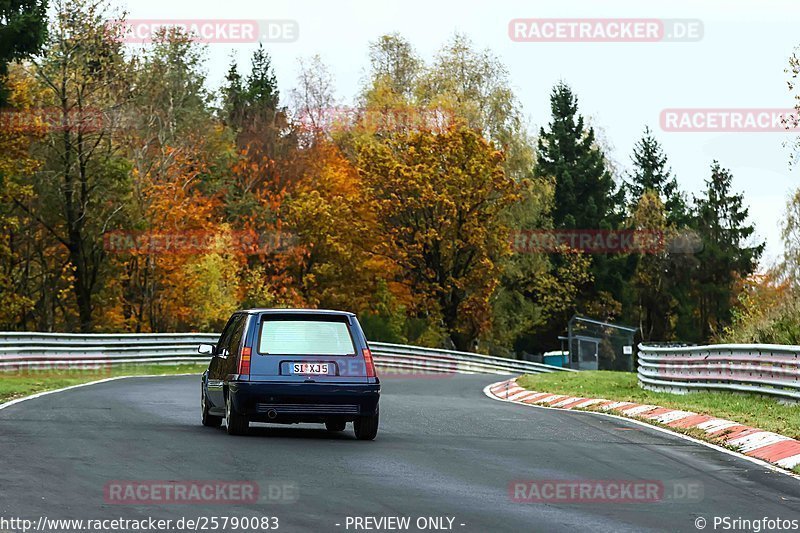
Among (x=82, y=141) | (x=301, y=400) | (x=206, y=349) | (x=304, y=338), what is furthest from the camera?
(x=82, y=141)

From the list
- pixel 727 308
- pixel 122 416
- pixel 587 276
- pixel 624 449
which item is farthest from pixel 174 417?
pixel 727 308

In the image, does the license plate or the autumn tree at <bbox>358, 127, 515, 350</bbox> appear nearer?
the license plate

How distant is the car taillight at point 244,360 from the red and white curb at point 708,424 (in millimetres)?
5538

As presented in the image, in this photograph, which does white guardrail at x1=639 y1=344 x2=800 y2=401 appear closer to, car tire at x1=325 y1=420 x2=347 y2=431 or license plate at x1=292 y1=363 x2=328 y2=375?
car tire at x1=325 y1=420 x2=347 y2=431

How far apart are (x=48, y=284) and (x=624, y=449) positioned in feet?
145

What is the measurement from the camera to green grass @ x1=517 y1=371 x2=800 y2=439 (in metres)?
16.5

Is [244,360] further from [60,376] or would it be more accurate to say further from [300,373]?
[60,376]

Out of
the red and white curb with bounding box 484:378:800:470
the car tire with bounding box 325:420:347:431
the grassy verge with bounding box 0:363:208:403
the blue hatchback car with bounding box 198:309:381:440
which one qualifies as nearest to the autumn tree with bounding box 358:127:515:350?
→ the grassy verge with bounding box 0:363:208:403

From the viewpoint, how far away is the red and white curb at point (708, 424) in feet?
44.8

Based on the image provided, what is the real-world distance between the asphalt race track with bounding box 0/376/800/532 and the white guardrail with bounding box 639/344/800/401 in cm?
262

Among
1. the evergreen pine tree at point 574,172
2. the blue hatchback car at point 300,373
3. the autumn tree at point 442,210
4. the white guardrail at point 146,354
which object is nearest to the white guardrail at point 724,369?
→ the blue hatchback car at point 300,373

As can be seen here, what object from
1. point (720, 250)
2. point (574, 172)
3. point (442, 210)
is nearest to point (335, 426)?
point (442, 210)

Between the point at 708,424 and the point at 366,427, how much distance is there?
16.5 feet

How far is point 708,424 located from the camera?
663 inches
